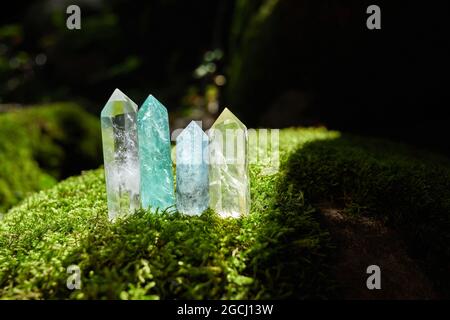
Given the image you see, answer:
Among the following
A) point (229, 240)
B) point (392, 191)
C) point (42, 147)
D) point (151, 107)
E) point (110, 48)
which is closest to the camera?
point (229, 240)

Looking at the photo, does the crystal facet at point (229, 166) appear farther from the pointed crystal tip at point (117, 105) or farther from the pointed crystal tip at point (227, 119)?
the pointed crystal tip at point (117, 105)

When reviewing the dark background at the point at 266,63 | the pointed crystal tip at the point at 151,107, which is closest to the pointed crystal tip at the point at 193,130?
the pointed crystal tip at the point at 151,107

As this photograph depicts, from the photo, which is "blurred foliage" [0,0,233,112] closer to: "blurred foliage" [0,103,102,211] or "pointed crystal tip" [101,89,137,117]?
"blurred foliage" [0,103,102,211]

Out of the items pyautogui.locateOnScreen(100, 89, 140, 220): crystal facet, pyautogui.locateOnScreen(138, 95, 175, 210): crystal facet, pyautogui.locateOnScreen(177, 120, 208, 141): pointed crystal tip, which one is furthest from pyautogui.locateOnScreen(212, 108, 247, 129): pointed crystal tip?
pyautogui.locateOnScreen(100, 89, 140, 220): crystal facet

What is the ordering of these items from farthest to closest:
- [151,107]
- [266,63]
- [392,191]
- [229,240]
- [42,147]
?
[266,63] → [42,147] → [392,191] → [151,107] → [229,240]

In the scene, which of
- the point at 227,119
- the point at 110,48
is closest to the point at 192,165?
the point at 227,119

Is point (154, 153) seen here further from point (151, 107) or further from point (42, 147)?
point (42, 147)
